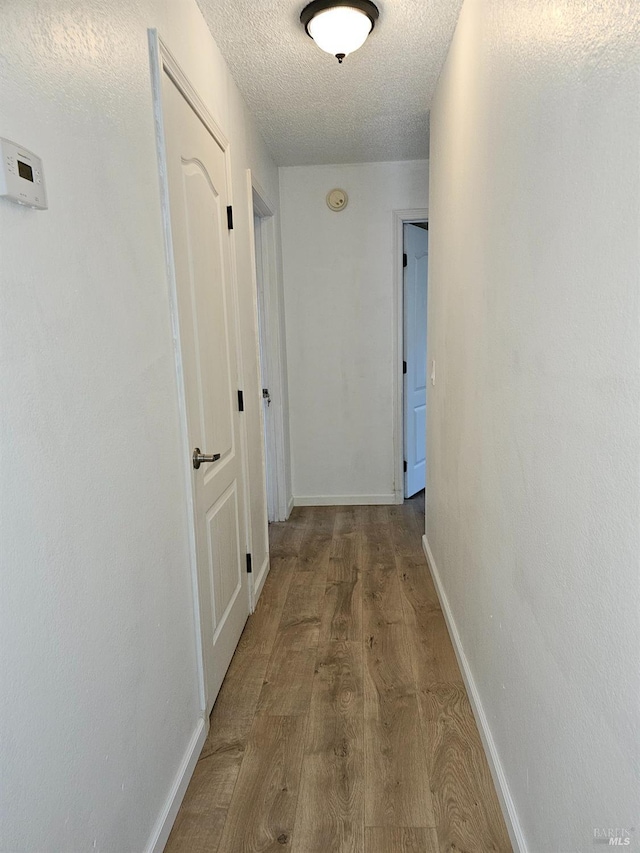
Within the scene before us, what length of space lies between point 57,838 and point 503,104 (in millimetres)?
1928

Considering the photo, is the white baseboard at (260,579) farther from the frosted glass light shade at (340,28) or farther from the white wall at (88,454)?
the frosted glass light shade at (340,28)

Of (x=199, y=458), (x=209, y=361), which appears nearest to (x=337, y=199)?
(x=209, y=361)

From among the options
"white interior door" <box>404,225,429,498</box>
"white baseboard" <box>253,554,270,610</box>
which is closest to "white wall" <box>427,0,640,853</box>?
"white baseboard" <box>253,554,270,610</box>

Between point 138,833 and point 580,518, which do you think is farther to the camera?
point 138,833

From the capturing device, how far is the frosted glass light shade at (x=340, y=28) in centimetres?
196

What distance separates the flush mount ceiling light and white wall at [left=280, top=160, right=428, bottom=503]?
1863 millimetres

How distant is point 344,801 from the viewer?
1598mm

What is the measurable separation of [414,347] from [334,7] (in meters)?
2.52

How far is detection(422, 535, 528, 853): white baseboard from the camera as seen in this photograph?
54.7 inches

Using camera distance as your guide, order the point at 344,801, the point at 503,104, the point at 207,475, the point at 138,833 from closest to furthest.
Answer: the point at 138,833 < the point at 503,104 < the point at 344,801 < the point at 207,475

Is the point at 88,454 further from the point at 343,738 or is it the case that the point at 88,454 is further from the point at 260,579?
the point at 260,579

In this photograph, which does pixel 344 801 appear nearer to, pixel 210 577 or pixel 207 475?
pixel 210 577

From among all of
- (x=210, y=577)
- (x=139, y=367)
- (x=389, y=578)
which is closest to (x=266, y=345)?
(x=389, y=578)

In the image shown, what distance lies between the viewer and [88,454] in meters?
1.09
